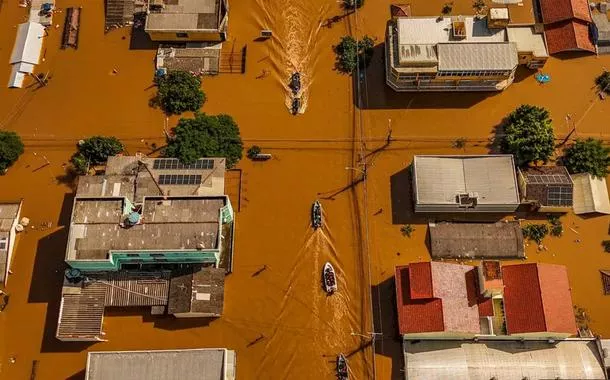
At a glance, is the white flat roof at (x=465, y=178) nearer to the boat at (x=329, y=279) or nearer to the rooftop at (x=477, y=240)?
the rooftop at (x=477, y=240)

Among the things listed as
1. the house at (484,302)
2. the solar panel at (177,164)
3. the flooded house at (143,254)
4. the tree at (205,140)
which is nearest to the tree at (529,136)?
the house at (484,302)

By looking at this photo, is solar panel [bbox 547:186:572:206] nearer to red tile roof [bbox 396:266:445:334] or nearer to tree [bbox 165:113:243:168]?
red tile roof [bbox 396:266:445:334]

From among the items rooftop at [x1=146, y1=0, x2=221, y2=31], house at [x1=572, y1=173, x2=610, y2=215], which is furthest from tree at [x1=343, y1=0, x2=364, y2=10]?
house at [x1=572, y1=173, x2=610, y2=215]

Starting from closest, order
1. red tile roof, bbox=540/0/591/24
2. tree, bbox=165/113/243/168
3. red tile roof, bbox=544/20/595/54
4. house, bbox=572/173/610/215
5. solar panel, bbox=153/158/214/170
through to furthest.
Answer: solar panel, bbox=153/158/214/170 < house, bbox=572/173/610/215 < tree, bbox=165/113/243/168 < red tile roof, bbox=544/20/595/54 < red tile roof, bbox=540/0/591/24

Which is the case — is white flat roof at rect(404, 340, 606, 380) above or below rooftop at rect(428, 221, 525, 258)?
below

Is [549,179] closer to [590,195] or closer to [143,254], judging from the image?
[590,195]

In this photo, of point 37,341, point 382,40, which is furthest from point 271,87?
point 37,341
